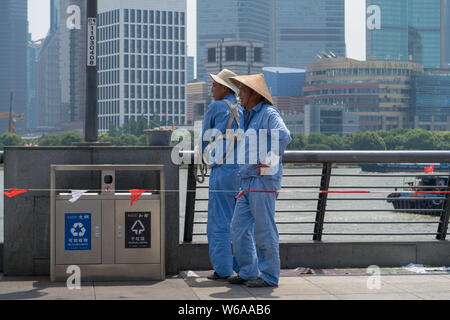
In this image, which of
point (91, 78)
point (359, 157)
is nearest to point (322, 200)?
point (359, 157)

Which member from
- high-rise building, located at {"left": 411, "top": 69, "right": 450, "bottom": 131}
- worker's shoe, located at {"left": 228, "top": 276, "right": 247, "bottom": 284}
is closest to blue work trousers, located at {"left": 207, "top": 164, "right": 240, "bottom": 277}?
worker's shoe, located at {"left": 228, "top": 276, "right": 247, "bottom": 284}

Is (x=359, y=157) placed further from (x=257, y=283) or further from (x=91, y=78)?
(x=91, y=78)

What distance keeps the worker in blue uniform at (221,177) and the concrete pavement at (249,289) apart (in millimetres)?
263

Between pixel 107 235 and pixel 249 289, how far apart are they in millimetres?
1391

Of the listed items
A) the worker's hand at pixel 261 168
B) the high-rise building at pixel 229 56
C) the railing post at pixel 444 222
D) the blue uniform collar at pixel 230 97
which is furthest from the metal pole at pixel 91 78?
the high-rise building at pixel 229 56

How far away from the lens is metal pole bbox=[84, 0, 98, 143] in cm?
751

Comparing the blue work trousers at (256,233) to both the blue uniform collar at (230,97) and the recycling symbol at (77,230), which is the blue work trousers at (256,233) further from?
the recycling symbol at (77,230)

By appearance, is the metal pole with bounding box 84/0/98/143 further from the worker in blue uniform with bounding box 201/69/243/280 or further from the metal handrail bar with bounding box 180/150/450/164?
the metal handrail bar with bounding box 180/150/450/164

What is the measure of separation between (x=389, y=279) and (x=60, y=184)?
3.28 metres

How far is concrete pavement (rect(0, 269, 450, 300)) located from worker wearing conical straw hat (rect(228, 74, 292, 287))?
0.62 ft

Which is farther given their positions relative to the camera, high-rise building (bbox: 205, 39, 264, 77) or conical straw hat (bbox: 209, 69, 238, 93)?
high-rise building (bbox: 205, 39, 264, 77)

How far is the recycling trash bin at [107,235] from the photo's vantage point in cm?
677

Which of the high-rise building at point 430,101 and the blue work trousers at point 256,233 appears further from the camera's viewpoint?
the high-rise building at point 430,101
